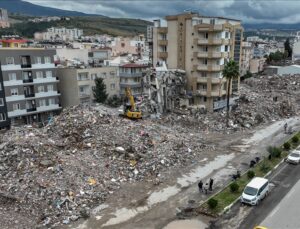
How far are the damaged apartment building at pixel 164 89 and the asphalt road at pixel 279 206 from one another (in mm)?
25156

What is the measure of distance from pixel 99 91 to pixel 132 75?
9243mm

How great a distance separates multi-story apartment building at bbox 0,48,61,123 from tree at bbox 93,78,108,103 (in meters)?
7.32

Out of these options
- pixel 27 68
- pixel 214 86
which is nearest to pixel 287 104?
pixel 214 86

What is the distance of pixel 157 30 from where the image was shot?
59.3 meters

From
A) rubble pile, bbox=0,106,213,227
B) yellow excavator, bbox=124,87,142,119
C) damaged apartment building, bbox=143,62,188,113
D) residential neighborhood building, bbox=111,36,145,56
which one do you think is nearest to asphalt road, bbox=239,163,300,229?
rubble pile, bbox=0,106,213,227

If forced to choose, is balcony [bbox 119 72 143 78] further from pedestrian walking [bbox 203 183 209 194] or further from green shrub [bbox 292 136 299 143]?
pedestrian walking [bbox 203 183 209 194]

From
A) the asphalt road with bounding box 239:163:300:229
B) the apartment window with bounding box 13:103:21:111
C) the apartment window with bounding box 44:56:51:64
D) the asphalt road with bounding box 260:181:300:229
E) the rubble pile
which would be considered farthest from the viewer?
the apartment window with bounding box 44:56:51:64

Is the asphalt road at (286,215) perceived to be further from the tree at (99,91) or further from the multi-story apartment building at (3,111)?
the multi-story apartment building at (3,111)

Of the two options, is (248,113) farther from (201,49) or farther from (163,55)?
(163,55)

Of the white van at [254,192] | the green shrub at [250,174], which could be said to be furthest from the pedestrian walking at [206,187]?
the green shrub at [250,174]

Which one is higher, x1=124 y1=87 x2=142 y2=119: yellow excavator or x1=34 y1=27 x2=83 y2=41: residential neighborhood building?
x1=34 y1=27 x2=83 y2=41: residential neighborhood building

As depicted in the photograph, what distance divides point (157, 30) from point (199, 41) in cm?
972

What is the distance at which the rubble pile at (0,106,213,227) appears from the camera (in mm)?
25172

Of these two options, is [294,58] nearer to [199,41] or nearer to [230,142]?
[199,41]
